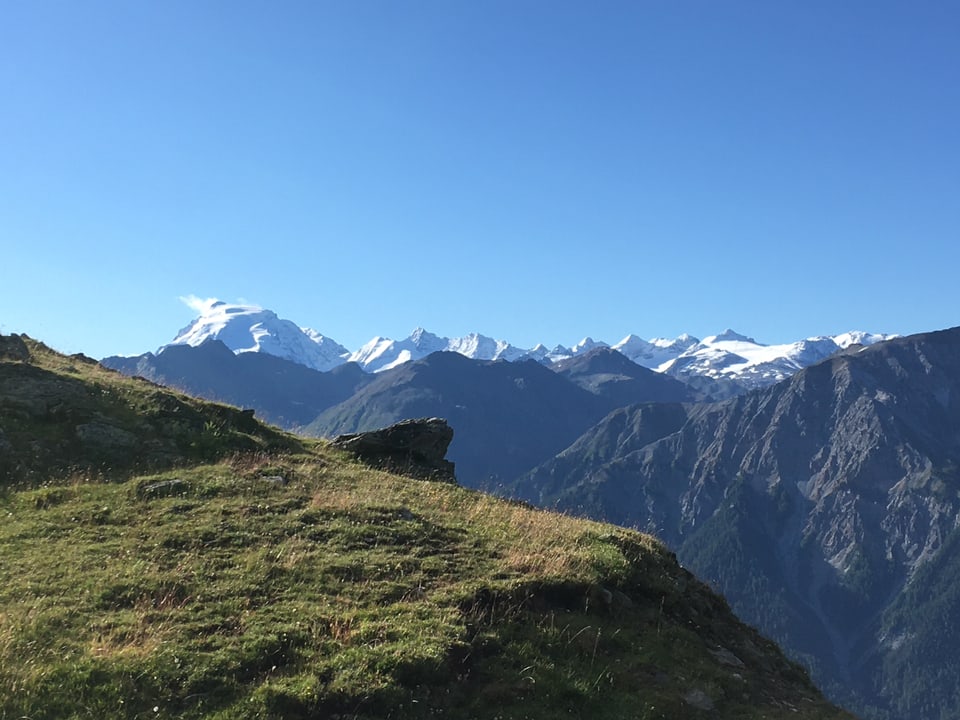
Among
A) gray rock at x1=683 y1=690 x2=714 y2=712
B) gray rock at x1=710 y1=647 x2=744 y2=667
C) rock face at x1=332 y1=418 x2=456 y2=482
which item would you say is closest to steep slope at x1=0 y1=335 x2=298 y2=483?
rock face at x1=332 y1=418 x2=456 y2=482

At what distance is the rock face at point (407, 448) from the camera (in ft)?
110

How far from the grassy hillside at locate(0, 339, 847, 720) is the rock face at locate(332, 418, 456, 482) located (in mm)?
6386

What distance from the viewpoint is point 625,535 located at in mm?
23609

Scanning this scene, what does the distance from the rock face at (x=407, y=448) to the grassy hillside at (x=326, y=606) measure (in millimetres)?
6386

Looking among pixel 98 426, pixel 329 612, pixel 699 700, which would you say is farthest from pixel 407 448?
pixel 699 700

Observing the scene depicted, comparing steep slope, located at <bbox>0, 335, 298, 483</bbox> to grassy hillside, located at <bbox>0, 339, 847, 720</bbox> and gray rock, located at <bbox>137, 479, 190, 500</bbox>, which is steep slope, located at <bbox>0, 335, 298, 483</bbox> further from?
gray rock, located at <bbox>137, 479, 190, 500</bbox>

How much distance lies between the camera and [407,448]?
117ft

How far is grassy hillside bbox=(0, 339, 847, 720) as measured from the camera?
43.8ft

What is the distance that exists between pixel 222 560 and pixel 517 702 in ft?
28.8

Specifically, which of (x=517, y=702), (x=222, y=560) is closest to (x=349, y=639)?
(x=517, y=702)

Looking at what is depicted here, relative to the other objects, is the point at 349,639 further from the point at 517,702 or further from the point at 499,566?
the point at 499,566

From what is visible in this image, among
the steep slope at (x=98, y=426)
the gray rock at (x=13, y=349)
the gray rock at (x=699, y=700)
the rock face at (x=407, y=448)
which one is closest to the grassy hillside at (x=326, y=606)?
the gray rock at (x=699, y=700)

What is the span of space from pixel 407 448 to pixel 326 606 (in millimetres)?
19491

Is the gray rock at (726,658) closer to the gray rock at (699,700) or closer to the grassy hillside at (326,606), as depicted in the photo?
the grassy hillside at (326,606)
